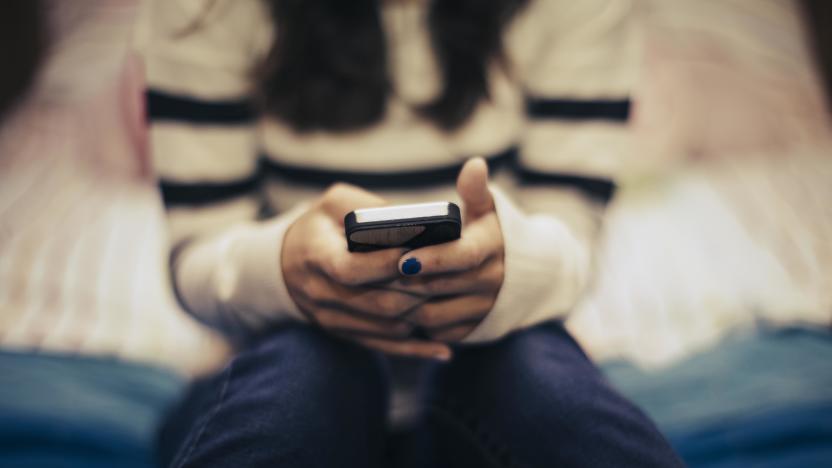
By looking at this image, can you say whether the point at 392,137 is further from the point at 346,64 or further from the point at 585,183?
the point at 585,183

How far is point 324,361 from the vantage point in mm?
427

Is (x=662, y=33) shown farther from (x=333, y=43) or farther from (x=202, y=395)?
(x=202, y=395)

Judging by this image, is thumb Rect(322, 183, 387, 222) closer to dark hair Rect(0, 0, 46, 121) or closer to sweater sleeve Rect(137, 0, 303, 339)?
sweater sleeve Rect(137, 0, 303, 339)

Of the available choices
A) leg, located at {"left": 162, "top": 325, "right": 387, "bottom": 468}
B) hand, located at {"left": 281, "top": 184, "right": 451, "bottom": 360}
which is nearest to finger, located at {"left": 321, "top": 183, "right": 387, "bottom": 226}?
hand, located at {"left": 281, "top": 184, "right": 451, "bottom": 360}

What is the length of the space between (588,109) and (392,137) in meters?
0.23

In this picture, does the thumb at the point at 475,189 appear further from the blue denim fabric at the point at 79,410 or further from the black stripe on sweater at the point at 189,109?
the blue denim fabric at the point at 79,410

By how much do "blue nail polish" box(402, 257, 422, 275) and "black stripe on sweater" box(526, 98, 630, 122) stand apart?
0.32 metres

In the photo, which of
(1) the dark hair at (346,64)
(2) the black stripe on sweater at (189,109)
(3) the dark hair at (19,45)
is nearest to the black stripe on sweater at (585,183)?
Result: (1) the dark hair at (346,64)

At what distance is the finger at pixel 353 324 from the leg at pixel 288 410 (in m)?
0.02

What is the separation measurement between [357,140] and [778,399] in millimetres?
600

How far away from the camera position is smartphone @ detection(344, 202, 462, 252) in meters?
0.34

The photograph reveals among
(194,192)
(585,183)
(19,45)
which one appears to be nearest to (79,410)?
(194,192)

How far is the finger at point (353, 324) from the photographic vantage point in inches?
17.0

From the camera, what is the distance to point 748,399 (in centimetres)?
64
